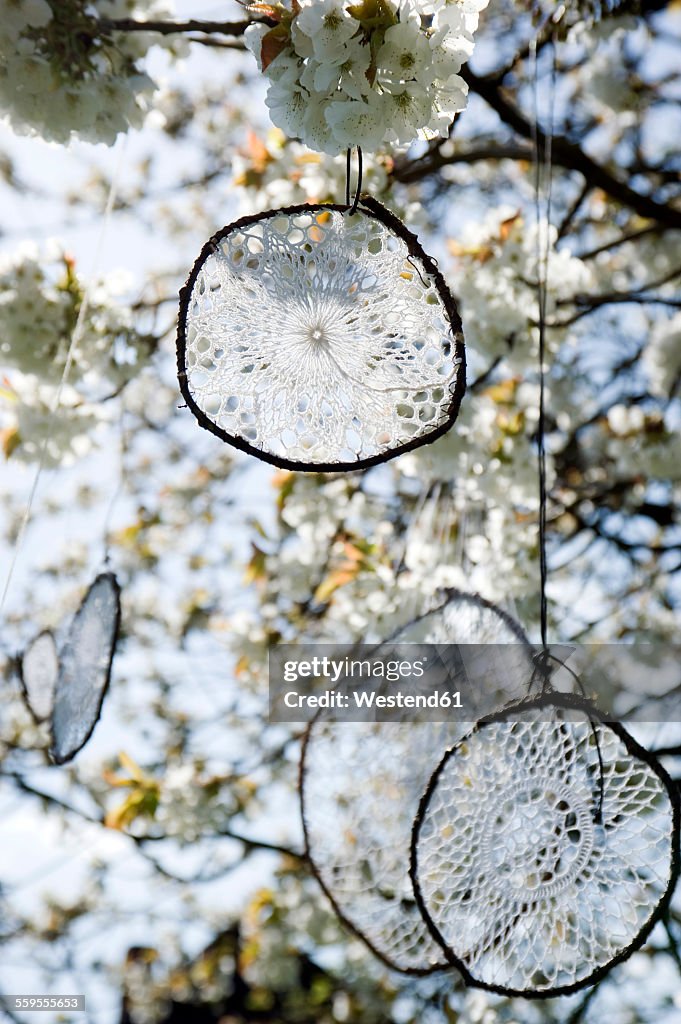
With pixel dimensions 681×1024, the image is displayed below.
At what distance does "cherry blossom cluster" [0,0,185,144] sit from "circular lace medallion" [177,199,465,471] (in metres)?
0.73

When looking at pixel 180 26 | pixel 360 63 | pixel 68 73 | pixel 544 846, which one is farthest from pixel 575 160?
pixel 544 846

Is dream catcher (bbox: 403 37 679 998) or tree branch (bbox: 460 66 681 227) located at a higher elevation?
tree branch (bbox: 460 66 681 227)

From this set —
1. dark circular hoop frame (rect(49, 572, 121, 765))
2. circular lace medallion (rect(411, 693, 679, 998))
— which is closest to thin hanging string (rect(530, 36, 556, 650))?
circular lace medallion (rect(411, 693, 679, 998))

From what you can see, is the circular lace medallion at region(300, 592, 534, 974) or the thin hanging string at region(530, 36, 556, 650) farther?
the circular lace medallion at region(300, 592, 534, 974)

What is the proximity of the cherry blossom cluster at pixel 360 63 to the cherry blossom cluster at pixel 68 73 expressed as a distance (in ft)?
2.32

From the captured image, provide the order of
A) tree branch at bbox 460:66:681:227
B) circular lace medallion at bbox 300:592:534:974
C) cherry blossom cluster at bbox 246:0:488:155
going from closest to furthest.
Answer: cherry blossom cluster at bbox 246:0:488:155, circular lace medallion at bbox 300:592:534:974, tree branch at bbox 460:66:681:227

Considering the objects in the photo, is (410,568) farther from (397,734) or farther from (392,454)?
(392,454)

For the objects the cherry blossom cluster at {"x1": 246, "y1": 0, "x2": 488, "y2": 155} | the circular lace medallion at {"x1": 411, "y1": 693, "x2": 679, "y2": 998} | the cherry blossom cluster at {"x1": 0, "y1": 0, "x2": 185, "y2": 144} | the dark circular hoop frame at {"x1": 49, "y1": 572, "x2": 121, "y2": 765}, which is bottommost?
the circular lace medallion at {"x1": 411, "y1": 693, "x2": 679, "y2": 998}

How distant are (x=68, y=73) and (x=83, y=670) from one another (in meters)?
0.97

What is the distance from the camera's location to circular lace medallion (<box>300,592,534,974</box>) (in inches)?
51.9

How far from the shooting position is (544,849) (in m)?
0.93

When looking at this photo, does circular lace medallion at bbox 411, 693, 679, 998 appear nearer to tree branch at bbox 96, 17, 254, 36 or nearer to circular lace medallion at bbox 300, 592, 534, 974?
circular lace medallion at bbox 300, 592, 534, 974

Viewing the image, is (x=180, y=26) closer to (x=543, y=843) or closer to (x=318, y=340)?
(x=318, y=340)

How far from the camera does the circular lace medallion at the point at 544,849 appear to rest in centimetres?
87
